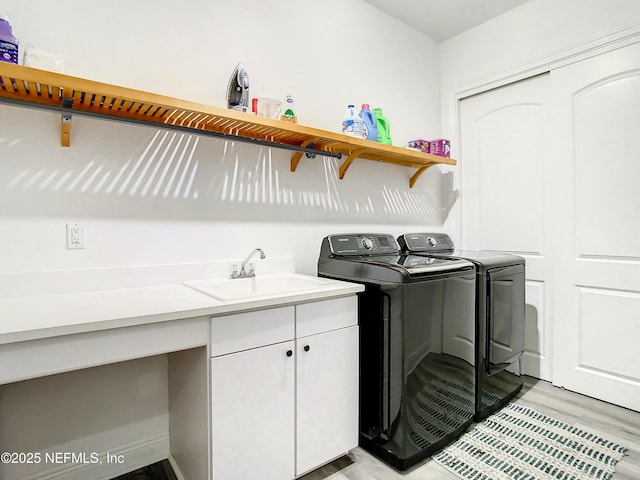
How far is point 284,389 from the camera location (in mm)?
1453

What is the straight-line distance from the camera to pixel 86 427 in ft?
5.08

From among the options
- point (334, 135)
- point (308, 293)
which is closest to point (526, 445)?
point (308, 293)

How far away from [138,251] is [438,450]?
176 cm

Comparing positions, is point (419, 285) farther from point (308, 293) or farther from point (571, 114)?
point (571, 114)

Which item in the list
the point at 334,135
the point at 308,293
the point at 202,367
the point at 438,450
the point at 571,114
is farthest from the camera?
the point at 571,114

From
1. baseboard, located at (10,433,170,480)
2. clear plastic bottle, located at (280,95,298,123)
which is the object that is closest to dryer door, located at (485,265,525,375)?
clear plastic bottle, located at (280,95,298,123)

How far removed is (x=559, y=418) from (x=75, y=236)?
8.94 ft

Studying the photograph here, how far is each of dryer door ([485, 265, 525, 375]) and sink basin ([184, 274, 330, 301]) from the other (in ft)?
3.43

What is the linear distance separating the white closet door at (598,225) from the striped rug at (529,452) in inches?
23.0

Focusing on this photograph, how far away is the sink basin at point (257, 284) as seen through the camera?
1.68m

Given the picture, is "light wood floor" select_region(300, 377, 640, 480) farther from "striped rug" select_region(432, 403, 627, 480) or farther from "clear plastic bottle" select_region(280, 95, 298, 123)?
"clear plastic bottle" select_region(280, 95, 298, 123)

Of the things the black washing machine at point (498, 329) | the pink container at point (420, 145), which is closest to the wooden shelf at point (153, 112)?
the pink container at point (420, 145)

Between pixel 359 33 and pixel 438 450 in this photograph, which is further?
pixel 359 33

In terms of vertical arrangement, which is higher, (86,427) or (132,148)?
(132,148)
